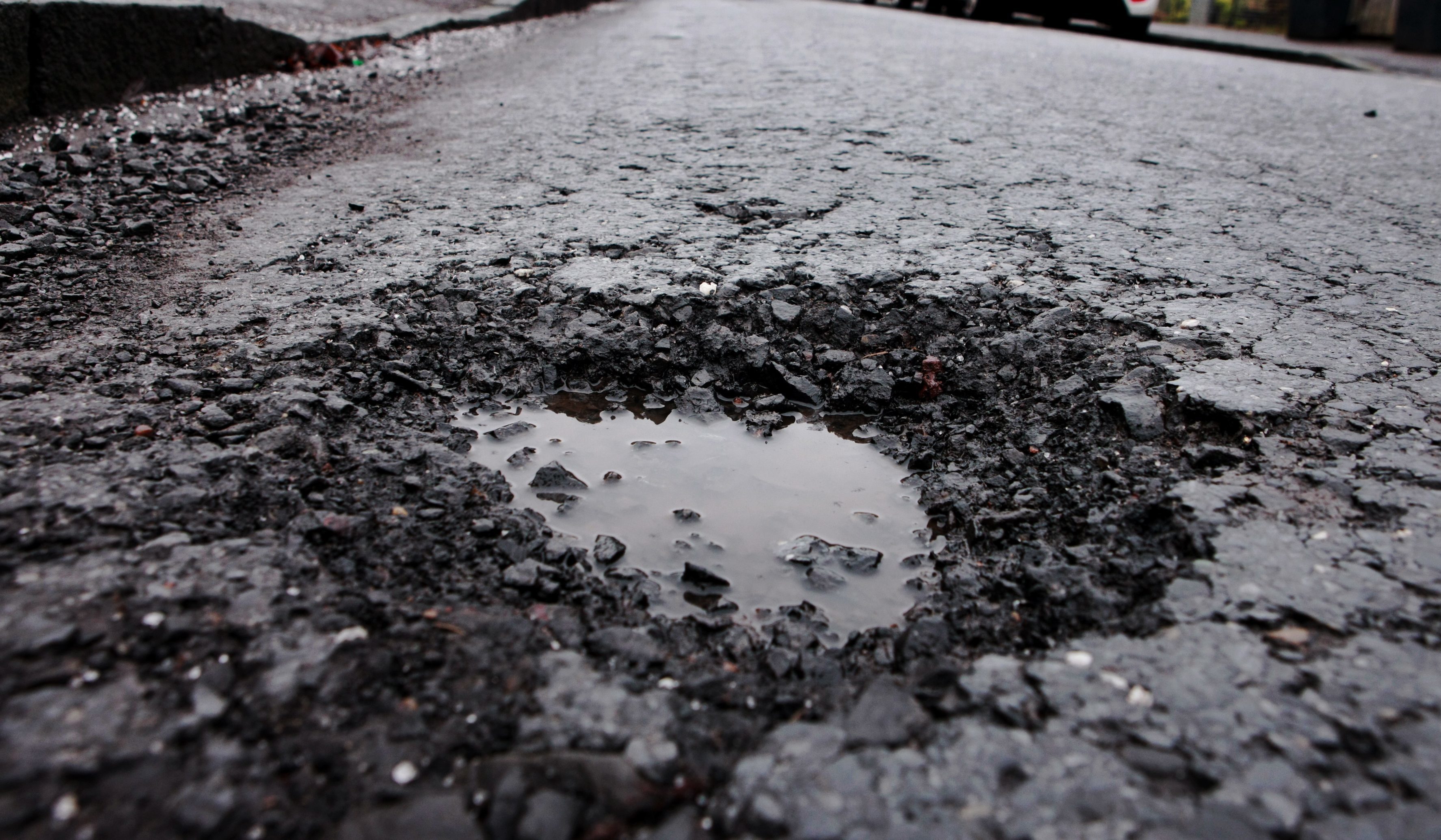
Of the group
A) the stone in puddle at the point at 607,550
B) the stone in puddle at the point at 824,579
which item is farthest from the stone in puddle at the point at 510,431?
the stone in puddle at the point at 824,579

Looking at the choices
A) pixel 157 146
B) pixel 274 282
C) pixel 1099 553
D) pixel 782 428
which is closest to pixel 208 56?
pixel 157 146

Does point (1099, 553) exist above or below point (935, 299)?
below

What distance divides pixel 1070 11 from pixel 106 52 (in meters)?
10.4

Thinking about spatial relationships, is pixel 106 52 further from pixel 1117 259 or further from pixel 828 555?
pixel 1117 259

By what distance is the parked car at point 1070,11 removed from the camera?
32.4 feet

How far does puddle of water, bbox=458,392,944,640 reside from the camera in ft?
4.67

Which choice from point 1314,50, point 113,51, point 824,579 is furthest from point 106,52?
point 1314,50

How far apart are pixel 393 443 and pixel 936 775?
110 centimetres

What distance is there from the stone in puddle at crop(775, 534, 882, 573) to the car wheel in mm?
11669

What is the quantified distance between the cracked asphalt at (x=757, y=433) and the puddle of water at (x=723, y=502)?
0.18ft

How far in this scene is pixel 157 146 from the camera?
3.04m

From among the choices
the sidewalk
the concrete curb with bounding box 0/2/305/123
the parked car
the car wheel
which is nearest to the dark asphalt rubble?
the concrete curb with bounding box 0/2/305/123

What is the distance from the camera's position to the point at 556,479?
1.66m

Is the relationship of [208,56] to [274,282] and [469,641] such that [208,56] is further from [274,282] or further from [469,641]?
[469,641]
